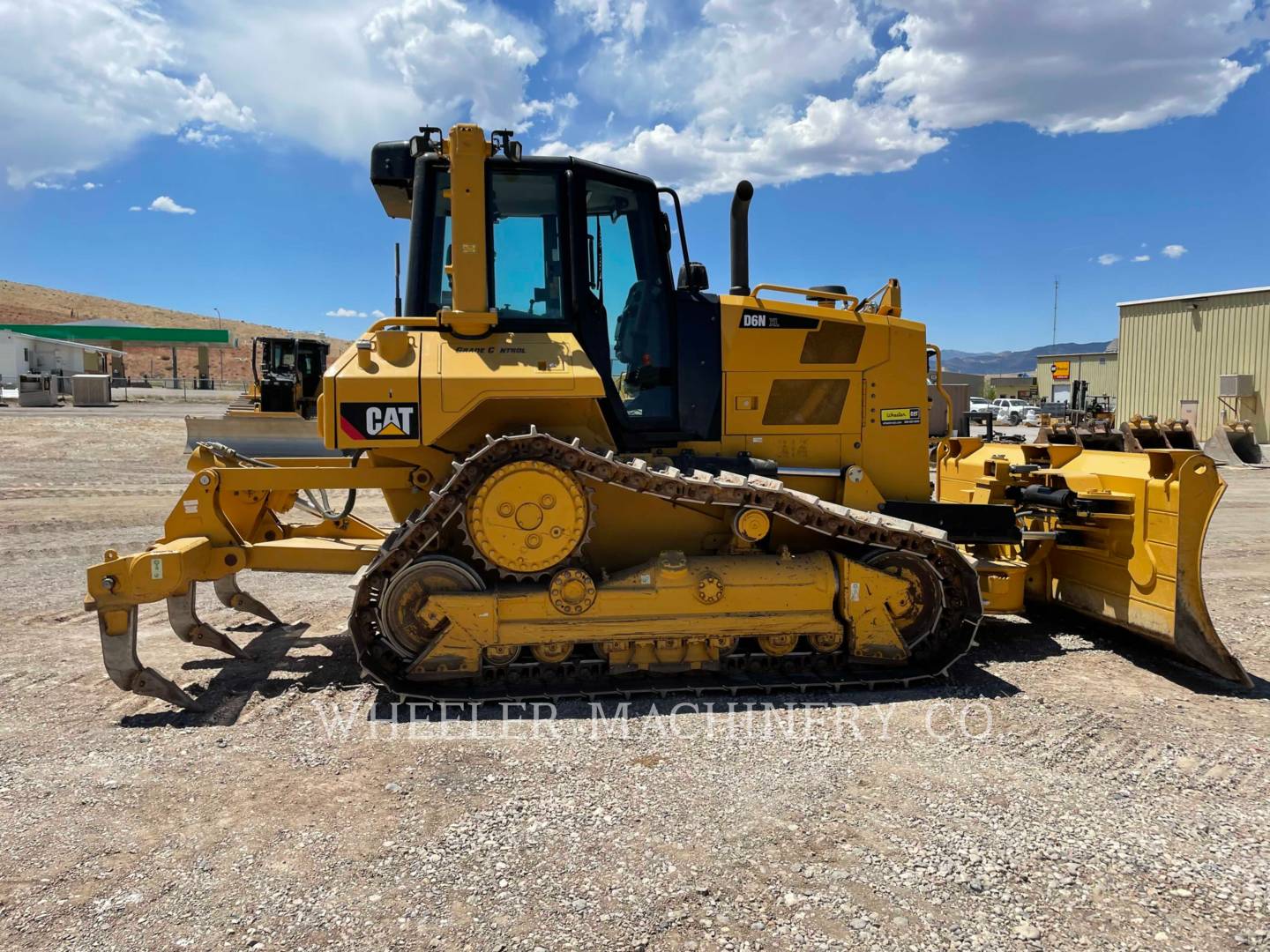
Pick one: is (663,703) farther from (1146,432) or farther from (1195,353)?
(1195,353)

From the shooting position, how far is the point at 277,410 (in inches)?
887

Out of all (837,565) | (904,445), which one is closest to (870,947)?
(837,565)

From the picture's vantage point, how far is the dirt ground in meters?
2.90

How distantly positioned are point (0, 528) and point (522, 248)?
31.4ft

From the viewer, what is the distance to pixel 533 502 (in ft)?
15.8

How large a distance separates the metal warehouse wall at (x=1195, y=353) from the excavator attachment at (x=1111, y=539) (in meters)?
25.1

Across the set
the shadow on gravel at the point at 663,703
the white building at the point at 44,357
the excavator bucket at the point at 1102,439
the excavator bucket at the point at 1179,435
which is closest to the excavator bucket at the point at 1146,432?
the excavator bucket at the point at 1179,435

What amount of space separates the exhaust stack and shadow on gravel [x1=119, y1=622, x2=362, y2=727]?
12.5 feet

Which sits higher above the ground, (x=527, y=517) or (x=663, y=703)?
(x=527, y=517)

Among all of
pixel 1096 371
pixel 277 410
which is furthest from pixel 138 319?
pixel 1096 371

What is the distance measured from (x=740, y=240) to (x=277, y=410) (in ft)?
65.4

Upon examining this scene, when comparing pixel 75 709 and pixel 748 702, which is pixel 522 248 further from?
pixel 75 709

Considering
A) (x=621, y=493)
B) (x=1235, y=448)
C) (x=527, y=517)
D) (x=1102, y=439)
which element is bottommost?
(x=527, y=517)

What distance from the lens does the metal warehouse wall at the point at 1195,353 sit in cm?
2594
